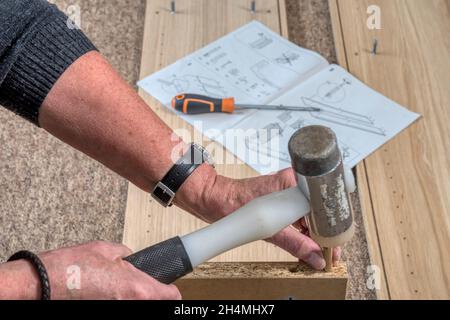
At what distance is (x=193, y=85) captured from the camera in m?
1.27

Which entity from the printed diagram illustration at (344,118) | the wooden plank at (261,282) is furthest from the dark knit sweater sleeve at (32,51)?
the printed diagram illustration at (344,118)

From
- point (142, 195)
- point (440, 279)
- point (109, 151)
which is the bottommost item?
point (440, 279)

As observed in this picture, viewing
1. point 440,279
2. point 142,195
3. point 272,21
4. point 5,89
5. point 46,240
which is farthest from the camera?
point 272,21

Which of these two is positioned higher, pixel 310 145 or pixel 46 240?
pixel 310 145

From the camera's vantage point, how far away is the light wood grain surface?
3.54ft

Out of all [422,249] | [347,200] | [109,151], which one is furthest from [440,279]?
[109,151]

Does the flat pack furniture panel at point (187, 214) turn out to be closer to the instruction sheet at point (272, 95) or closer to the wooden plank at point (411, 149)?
the instruction sheet at point (272, 95)

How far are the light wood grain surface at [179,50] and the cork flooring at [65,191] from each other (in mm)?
115

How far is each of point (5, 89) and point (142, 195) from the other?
0.32 m

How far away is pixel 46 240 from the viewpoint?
1243 millimetres

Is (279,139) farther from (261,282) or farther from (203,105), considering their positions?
(261,282)

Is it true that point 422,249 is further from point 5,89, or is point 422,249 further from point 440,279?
point 5,89

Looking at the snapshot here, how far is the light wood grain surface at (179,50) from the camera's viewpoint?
1079 millimetres

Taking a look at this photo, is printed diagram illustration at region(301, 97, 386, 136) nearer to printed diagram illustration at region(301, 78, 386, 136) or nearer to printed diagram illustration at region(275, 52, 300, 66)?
printed diagram illustration at region(301, 78, 386, 136)
